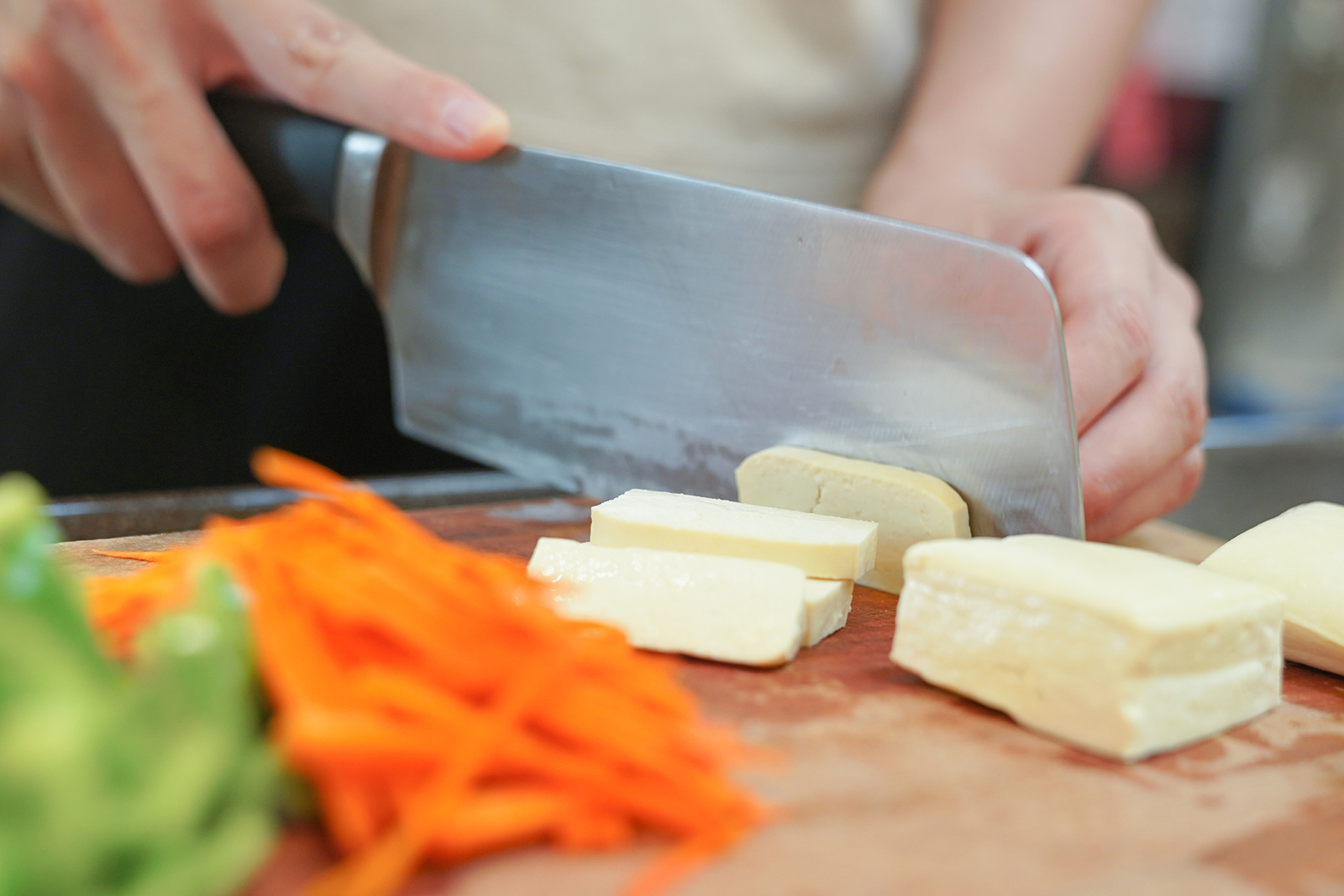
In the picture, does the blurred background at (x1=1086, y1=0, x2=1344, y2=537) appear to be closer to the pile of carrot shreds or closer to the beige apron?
the beige apron

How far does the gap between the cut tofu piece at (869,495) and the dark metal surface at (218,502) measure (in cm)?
52

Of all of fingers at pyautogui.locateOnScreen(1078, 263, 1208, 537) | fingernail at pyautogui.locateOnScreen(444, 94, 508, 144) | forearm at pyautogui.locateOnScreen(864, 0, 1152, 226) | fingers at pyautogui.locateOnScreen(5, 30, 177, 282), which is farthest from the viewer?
forearm at pyautogui.locateOnScreen(864, 0, 1152, 226)

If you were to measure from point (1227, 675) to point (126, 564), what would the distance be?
129 centimetres

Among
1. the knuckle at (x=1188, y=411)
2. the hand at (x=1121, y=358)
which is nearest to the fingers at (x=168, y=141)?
the hand at (x=1121, y=358)

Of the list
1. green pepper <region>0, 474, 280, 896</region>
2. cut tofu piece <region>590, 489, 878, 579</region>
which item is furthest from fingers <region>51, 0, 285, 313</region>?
green pepper <region>0, 474, 280, 896</region>

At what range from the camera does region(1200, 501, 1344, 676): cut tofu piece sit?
4.33 feet

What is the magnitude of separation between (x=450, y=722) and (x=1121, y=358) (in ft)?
3.77

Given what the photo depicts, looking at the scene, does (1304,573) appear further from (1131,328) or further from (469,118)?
(469,118)

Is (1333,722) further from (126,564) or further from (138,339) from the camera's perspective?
(138,339)

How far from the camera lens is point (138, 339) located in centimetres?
245

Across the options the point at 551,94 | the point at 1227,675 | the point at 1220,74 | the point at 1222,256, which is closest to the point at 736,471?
the point at 1227,675

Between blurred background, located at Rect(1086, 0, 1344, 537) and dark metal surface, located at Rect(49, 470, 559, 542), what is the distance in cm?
371

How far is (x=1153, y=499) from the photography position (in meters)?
1.71

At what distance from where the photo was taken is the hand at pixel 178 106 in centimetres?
172
